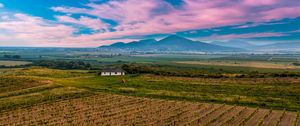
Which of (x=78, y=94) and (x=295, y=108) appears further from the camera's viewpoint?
(x=78, y=94)

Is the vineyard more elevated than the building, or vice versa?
the building

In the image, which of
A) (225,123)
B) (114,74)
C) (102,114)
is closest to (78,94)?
(102,114)

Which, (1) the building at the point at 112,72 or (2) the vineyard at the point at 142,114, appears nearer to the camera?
(2) the vineyard at the point at 142,114

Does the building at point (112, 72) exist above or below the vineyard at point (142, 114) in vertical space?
above

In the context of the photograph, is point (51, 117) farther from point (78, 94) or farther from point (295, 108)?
point (295, 108)

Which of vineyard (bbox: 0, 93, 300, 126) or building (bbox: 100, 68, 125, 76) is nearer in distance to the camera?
vineyard (bbox: 0, 93, 300, 126)

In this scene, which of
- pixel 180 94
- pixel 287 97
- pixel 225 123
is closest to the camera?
pixel 225 123

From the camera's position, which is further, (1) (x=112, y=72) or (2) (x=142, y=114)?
(1) (x=112, y=72)

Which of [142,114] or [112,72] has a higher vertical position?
[112,72]
